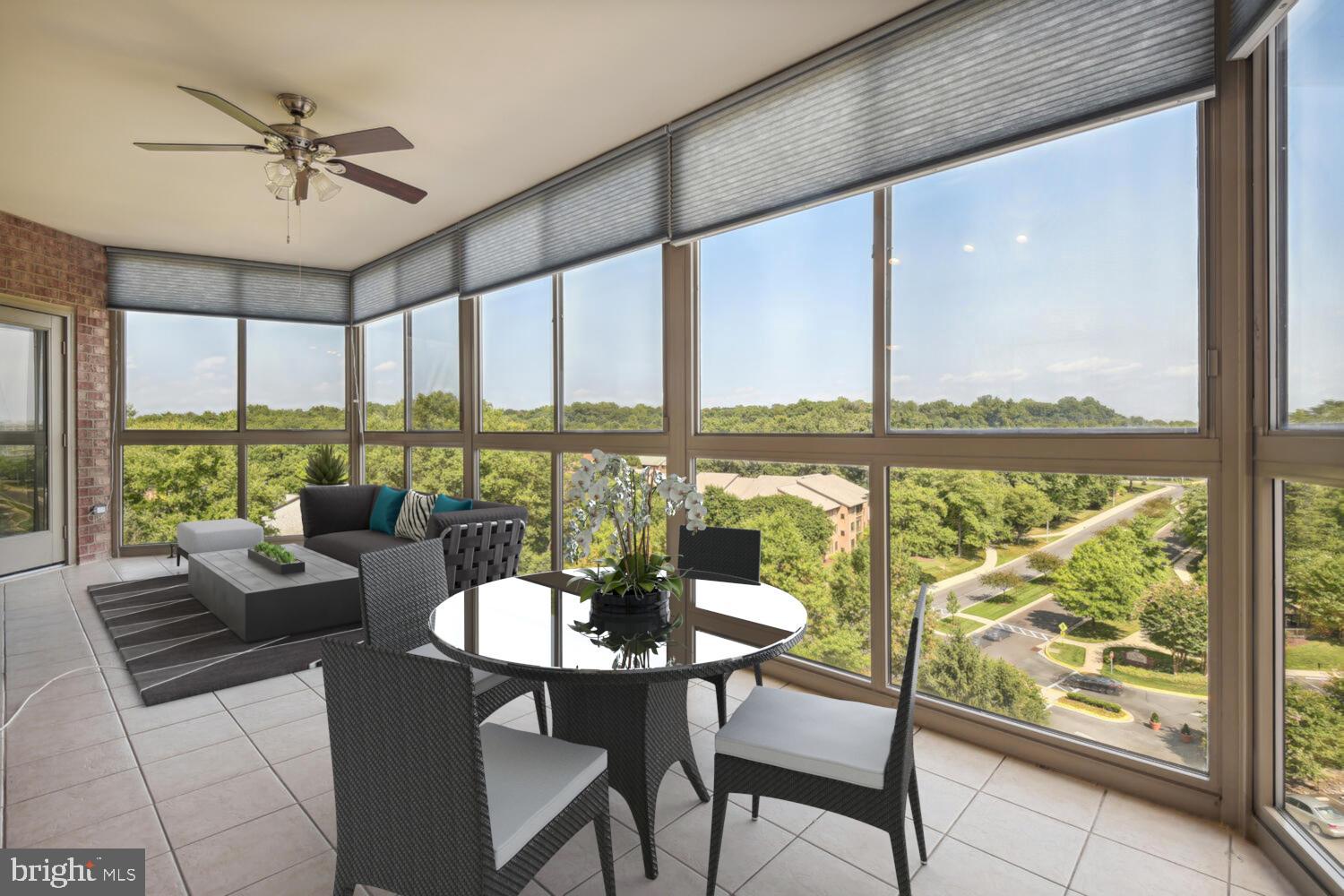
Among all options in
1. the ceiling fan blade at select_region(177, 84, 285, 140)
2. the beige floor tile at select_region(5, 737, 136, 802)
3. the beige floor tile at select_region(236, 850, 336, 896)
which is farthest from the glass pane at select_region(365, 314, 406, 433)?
the beige floor tile at select_region(236, 850, 336, 896)

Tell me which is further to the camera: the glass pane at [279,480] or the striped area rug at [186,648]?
the glass pane at [279,480]

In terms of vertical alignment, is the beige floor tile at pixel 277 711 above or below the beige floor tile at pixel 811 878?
above

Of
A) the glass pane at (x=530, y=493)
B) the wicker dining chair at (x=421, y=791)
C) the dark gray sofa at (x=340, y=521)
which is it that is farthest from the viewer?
the dark gray sofa at (x=340, y=521)

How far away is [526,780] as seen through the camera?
1.54 m

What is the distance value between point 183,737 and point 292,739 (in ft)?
1.49

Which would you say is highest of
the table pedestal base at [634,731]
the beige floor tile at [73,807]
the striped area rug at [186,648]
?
the table pedestal base at [634,731]

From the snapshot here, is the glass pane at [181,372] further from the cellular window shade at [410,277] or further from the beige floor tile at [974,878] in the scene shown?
the beige floor tile at [974,878]

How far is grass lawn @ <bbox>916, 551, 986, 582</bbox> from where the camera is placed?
2.72 metres

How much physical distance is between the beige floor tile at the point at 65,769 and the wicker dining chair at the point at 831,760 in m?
2.30

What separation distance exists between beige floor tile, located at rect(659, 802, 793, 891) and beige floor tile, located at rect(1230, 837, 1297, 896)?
1.26 meters

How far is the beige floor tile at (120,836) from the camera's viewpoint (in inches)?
77.6

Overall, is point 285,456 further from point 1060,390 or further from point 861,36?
point 1060,390

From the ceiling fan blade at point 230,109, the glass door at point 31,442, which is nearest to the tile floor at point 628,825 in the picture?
the ceiling fan blade at point 230,109

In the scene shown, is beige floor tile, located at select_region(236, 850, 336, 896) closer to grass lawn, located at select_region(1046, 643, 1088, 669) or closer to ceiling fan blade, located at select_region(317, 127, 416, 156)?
grass lawn, located at select_region(1046, 643, 1088, 669)
